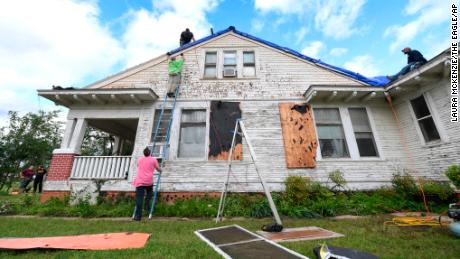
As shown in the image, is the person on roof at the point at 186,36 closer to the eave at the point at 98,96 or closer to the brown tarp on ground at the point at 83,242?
the eave at the point at 98,96

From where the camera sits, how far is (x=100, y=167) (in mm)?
7137

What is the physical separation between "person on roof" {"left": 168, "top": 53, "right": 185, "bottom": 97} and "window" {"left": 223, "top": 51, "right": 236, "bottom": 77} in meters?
1.85

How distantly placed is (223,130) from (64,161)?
5631mm

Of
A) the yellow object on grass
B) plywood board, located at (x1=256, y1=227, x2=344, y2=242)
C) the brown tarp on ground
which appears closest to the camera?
the brown tarp on ground

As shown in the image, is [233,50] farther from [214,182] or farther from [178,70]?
[214,182]

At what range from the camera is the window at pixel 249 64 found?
340 inches

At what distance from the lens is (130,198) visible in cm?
658

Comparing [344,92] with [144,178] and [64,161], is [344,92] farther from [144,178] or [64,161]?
[64,161]

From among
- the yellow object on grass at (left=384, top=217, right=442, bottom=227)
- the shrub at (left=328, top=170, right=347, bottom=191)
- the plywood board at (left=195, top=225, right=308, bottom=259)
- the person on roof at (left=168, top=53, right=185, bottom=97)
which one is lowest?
the plywood board at (left=195, top=225, right=308, bottom=259)

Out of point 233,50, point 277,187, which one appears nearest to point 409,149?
point 277,187

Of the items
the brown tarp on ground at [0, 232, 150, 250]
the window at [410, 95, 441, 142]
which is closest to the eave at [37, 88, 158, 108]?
the brown tarp on ground at [0, 232, 150, 250]

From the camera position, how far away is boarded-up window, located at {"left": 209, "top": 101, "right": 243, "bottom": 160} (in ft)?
23.6

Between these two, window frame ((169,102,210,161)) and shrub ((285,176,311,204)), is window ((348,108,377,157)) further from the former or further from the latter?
window frame ((169,102,210,161))

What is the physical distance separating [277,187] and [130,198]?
4.86 metres
